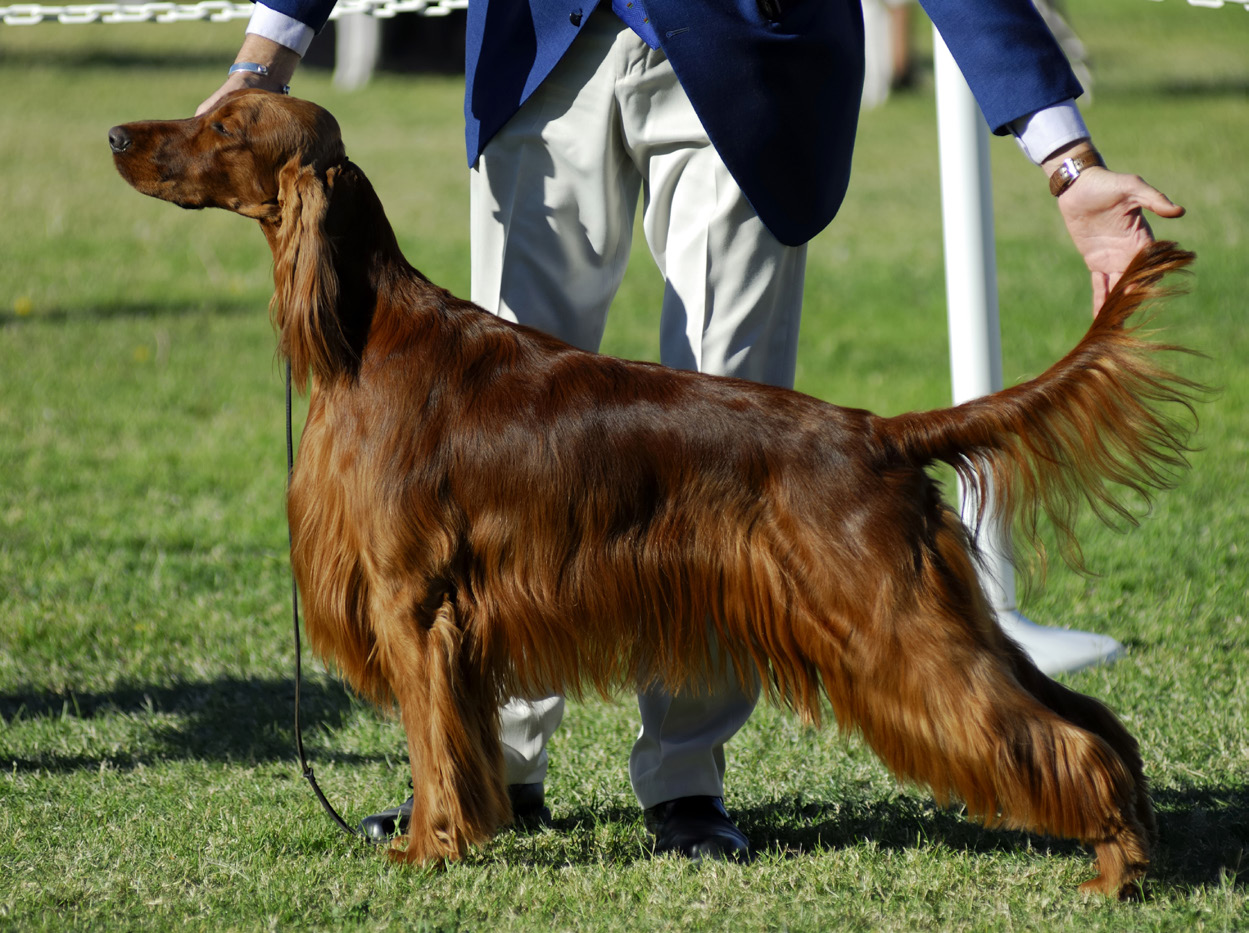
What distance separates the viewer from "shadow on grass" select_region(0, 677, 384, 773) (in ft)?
12.6

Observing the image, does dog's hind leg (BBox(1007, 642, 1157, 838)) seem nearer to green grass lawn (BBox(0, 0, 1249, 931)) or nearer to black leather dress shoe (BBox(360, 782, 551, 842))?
green grass lawn (BBox(0, 0, 1249, 931))

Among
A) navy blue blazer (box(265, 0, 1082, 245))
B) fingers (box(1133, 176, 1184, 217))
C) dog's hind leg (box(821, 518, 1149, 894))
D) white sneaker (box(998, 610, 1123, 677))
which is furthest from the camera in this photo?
white sneaker (box(998, 610, 1123, 677))

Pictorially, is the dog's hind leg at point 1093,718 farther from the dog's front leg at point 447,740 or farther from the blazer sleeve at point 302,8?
the blazer sleeve at point 302,8

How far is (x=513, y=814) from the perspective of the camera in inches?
130

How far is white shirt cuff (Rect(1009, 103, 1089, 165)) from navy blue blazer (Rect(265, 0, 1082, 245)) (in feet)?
0.07

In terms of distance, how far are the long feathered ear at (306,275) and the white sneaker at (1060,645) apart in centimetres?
244

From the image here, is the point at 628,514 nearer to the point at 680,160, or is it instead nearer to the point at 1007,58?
the point at 680,160

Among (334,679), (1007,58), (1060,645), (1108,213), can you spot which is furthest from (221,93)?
(1060,645)

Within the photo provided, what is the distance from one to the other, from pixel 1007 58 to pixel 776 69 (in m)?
0.50

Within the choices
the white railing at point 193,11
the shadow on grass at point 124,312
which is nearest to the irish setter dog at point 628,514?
the white railing at point 193,11

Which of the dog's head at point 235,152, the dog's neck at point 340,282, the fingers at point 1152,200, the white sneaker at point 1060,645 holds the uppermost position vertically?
the dog's head at point 235,152


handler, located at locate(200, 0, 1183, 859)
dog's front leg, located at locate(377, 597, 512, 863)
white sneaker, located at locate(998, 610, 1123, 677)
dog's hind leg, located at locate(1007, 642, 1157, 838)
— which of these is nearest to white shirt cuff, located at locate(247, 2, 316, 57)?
handler, located at locate(200, 0, 1183, 859)

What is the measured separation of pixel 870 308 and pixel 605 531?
715 cm

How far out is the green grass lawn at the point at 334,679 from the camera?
9.71 ft
